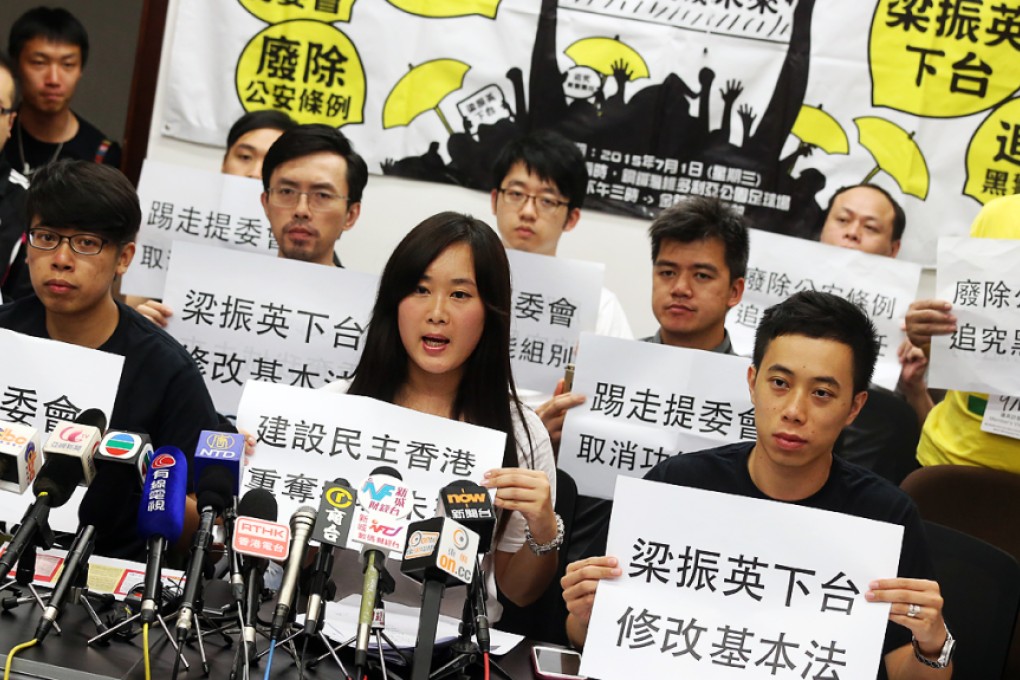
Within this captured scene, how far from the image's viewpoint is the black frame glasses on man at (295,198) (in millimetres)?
3770

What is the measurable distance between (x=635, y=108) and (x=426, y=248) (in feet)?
8.68

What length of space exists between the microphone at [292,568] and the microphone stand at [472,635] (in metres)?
0.33

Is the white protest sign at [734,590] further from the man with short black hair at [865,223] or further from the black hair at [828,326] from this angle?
the man with short black hair at [865,223]

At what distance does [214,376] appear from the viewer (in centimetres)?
345

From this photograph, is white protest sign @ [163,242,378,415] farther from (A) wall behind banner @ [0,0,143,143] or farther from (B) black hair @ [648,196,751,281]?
(A) wall behind banner @ [0,0,143,143]

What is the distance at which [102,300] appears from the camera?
2.88 m

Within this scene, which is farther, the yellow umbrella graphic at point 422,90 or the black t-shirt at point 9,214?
the yellow umbrella graphic at point 422,90

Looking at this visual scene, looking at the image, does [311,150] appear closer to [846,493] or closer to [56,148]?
[56,148]

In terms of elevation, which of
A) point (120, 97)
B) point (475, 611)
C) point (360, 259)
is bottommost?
point (475, 611)

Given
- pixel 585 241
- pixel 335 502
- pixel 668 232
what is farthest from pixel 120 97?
pixel 335 502

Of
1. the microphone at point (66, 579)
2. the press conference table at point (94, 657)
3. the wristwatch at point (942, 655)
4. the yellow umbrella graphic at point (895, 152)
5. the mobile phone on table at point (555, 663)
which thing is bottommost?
the press conference table at point (94, 657)

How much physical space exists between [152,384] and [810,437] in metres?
1.62

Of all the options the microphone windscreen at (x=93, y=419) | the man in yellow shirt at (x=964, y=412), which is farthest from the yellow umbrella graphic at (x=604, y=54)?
the microphone windscreen at (x=93, y=419)

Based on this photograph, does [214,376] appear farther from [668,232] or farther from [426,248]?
[668,232]
